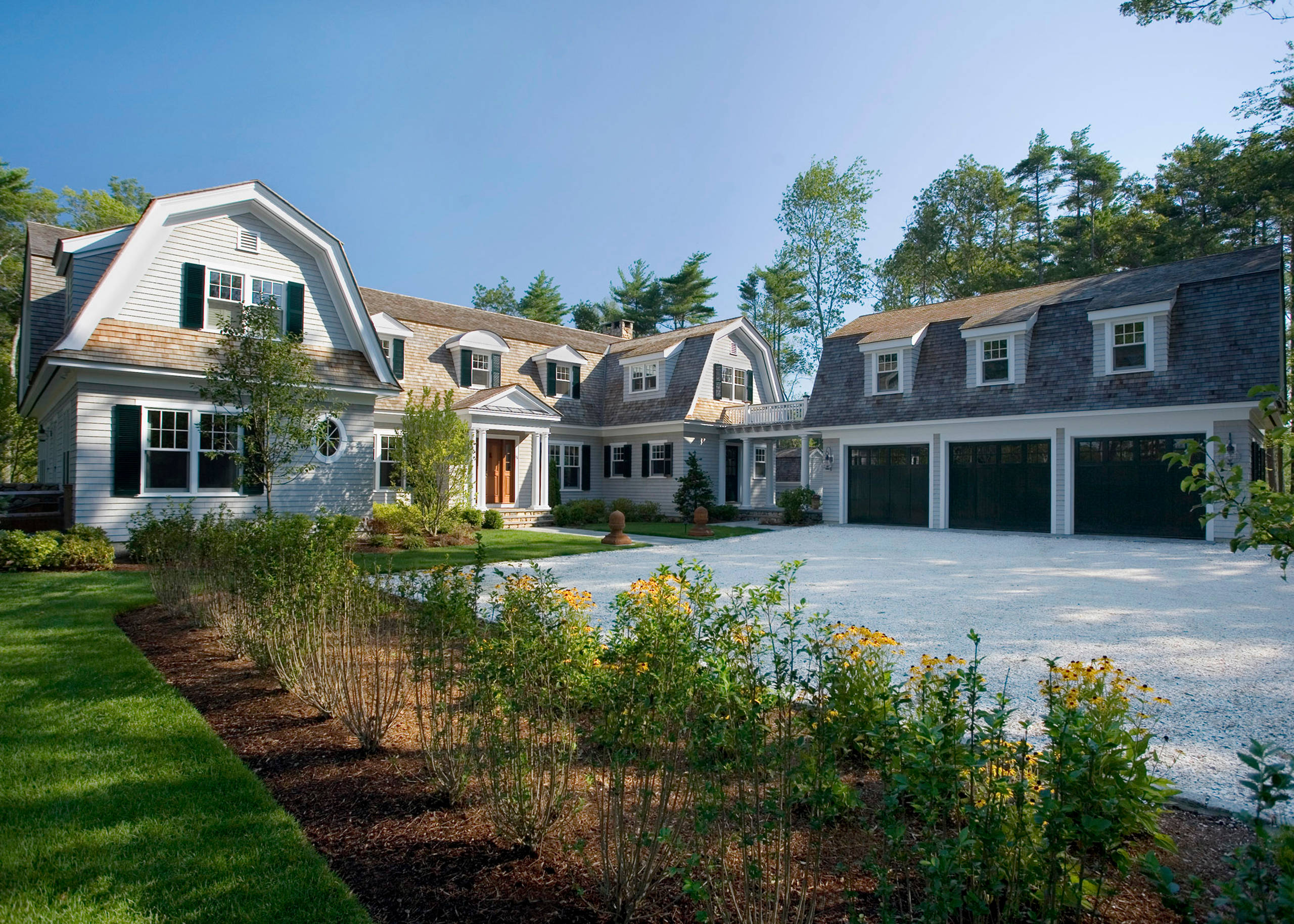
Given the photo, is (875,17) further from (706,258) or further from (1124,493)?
(706,258)

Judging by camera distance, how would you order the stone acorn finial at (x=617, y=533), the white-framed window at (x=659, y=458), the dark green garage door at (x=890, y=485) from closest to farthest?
1. the stone acorn finial at (x=617, y=533)
2. the dark green garage door at (x=890, y=485)
3. the white-framed window at (x=659, y=458)

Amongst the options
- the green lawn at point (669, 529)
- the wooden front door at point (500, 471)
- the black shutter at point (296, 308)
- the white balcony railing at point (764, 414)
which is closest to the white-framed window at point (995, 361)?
the white balcony railing at point (764, 414)

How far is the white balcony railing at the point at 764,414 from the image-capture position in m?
23.5

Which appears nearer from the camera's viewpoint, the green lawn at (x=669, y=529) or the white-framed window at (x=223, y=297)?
the white-framed window at (x=223, y=297)

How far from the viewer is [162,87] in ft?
41.1

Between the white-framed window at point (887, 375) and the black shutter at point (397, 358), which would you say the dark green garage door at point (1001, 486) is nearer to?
the white-framed window at point (887, 375)

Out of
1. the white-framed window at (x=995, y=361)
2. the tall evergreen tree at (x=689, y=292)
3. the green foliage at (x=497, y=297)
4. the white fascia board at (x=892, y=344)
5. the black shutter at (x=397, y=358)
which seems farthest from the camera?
the green foliage at (x=497, y=297)

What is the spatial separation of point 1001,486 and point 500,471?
14459 millimetres

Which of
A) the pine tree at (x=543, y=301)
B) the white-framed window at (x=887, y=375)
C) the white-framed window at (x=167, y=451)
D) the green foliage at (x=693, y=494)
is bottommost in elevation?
the green foliage at (x=693, y=494)

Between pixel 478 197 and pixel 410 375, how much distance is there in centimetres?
549

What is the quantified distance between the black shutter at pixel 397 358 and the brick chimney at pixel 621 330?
11.3m

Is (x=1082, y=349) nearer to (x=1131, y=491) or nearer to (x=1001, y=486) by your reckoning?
(x=1131, y=491)

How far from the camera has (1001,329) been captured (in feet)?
60.5

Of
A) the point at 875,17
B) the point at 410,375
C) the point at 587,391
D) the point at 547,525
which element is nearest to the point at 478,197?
the point at 410,375
